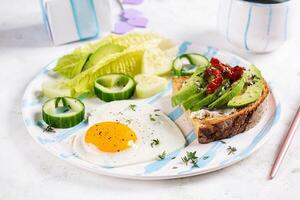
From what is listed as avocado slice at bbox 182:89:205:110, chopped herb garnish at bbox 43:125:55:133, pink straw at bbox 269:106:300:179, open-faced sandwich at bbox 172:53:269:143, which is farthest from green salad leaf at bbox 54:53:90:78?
pink straw at bbox 269:106:300:179

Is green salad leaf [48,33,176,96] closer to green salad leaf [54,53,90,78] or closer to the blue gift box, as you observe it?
green salad leaf [54,53,90,78]

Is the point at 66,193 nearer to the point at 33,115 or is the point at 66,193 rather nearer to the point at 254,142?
the point at 33,115

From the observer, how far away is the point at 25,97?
11.9 feet

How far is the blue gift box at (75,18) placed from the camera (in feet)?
13.5

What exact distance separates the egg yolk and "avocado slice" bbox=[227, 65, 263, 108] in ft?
1.96

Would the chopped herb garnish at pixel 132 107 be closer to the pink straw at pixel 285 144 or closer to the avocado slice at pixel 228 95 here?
the avocado slice at pixel 228 95

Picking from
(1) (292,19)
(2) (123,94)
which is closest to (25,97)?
(2) (123,94)

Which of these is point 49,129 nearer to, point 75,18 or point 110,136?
point 110,136

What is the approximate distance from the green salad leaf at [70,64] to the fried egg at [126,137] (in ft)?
1.53

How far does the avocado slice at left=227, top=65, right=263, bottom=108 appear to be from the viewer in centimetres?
327

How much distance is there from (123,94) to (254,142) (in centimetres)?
89

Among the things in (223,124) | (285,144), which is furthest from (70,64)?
(285,144)

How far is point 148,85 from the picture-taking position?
3.71m

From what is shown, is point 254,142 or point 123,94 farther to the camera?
point 123,94
